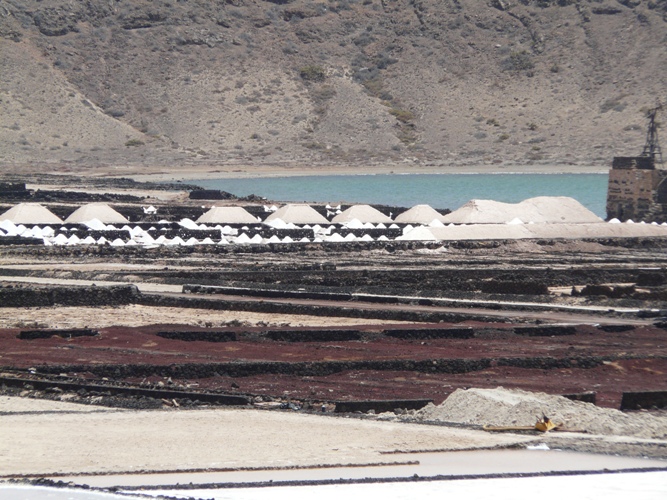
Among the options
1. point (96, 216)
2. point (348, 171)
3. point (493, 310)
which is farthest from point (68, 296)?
point (348, 171)

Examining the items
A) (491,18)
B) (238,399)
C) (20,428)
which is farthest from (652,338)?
(491,18)

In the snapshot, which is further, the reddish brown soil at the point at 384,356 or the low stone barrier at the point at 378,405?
the reddish brown soil at the point at 384,356

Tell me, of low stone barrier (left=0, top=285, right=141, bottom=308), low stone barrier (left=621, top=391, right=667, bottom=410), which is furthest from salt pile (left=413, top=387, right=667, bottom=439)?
low stone barrier (left=0, top=285, right=141, bottom=308)

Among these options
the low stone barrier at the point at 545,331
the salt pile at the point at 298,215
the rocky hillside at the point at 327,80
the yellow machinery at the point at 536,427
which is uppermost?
the rocky hillside at the point at 327,80

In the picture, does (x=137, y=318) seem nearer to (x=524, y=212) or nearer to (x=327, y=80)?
(x=524, y=212)

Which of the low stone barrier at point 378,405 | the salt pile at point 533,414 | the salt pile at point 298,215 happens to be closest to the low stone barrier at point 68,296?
the low stone barrier at point 378,405

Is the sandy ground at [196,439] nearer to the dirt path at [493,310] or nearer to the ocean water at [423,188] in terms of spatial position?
the dirt path at [493,310]

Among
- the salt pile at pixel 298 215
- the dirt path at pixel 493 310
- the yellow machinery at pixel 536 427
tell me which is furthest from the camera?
the salt pile at pixel 298 215

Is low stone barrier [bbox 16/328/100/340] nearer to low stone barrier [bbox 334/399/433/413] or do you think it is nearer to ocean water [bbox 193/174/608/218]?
low stone barrier [bbox 334/399/433/413]
